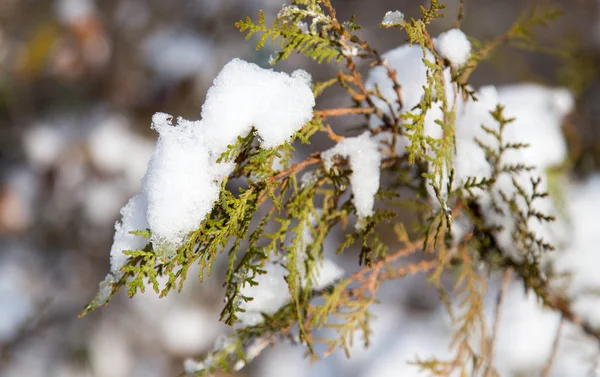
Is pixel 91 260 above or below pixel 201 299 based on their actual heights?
above

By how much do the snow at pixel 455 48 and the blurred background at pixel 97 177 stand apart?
10.7 ft

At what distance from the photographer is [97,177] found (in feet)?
14.7

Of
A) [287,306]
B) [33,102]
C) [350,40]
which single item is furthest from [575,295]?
[33,102]

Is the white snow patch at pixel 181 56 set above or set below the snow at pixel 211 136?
above

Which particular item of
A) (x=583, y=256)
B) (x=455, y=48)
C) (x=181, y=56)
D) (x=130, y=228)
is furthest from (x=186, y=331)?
(x=455, y=48)

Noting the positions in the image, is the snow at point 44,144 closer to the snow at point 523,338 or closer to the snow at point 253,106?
the snow at point 523,338

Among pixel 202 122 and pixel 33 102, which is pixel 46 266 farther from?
pixel 202 122

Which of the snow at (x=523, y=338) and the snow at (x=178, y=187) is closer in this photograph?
the snow at (x=178, y=187)

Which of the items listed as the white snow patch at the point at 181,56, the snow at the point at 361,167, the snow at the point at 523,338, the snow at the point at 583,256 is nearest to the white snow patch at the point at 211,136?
the snow at the point at 361,167

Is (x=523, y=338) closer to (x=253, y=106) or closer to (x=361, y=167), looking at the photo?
(x=361, y=167)

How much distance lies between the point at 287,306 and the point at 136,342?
150 inches

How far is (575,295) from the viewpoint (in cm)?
166

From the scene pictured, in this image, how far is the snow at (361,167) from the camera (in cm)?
102

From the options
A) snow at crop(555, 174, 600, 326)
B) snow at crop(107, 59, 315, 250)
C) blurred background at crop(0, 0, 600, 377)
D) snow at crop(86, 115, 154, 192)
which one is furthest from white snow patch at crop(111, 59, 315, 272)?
snow at crop(86, 115, 154, 192)
